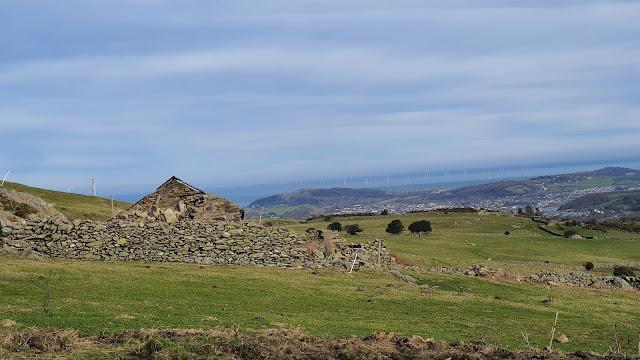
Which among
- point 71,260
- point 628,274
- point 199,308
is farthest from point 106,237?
point 628,274

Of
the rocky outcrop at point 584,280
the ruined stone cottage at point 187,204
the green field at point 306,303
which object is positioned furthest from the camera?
the ruined stone cottage at point 187,204

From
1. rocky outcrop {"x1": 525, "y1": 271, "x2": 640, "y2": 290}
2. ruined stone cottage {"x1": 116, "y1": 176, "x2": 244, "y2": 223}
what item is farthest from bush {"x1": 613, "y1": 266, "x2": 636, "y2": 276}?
ruined stone cottage {"x1": 116, "y1": 176, "x2": 244, "y2": 223}

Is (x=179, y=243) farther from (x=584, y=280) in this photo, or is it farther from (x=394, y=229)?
(x=394, y=229)

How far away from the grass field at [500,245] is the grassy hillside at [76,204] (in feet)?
74.3

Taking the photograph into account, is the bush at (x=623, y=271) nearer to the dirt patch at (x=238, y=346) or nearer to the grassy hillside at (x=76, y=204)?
the dirt patch at (x=238, y=346)

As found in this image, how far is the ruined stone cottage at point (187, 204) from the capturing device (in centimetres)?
5306

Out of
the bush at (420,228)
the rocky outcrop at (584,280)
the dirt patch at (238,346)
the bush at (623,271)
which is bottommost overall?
the bush at (623,271)

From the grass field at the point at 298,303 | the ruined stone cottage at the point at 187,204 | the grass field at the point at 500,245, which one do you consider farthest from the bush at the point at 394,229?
the grass field at the point at 298,303

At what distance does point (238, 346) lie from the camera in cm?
1742

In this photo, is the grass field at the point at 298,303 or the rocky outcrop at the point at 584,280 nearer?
the grass field at the point at 298,303

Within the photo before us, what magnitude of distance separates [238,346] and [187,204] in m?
37.4

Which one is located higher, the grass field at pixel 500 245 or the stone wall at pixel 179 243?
the stone wall at pixel 179 243

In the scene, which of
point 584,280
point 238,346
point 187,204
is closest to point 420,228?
point 584,280

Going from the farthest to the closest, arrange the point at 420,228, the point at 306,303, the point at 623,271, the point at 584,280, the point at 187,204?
the point at 420,228 → the point at 623,271 → the point at 187,204 → the point at 584,280 → the point at 306,303
